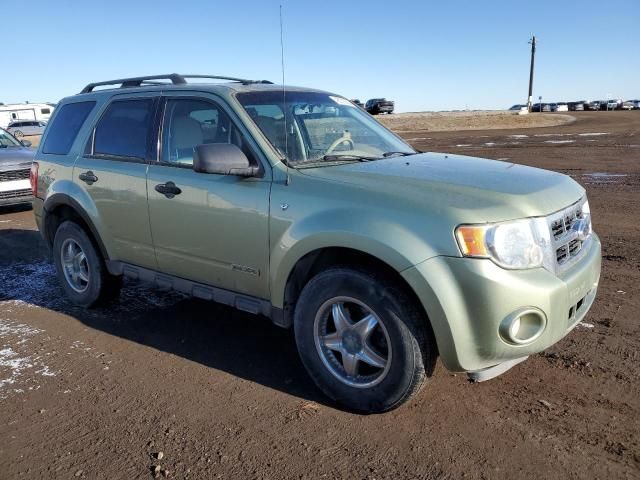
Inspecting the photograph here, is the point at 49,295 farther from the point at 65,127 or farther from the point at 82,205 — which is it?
the point at 65,127

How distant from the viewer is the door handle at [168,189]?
4168 millimetres

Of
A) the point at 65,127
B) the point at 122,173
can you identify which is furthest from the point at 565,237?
the point at 65,127

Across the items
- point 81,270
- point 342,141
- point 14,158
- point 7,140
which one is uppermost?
point 342,141

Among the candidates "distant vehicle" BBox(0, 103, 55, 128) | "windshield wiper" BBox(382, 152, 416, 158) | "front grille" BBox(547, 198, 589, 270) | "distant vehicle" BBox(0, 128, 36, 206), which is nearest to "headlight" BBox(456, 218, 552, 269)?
"front grille" BBox(547, 198, 589, 270)

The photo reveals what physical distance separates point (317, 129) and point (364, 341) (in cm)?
176

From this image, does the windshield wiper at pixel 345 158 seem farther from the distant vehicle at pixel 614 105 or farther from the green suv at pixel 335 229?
the distant vehicle at pixel 614 105

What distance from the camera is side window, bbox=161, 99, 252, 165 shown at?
4145 millimetres

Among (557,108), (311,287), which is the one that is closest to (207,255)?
(311,287)

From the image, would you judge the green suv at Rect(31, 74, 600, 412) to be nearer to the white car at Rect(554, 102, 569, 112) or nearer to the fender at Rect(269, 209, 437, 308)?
the fender at Rect(269, 209, 437, 308)

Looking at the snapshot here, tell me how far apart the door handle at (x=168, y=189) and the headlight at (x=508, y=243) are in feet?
7.11

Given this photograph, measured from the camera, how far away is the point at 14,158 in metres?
10.5

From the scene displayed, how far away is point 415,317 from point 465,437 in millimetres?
710

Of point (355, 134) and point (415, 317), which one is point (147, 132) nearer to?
point (355, 134)

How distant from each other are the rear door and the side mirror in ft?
3.27
